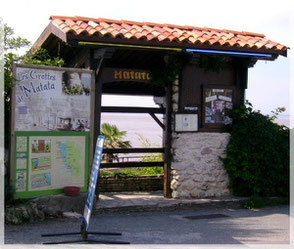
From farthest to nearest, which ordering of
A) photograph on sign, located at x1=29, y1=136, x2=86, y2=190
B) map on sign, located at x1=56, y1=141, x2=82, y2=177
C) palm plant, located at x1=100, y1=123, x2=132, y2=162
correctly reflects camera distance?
palm plant, located at x1=100, y1=123, x2=132, y2=162, map on sign, located at x1=56, y1=141, x2=82, y2=177, photograph on sign, located at x1=29, y1=136, x2=86, y2=190

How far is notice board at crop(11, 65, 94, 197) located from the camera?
326 inches

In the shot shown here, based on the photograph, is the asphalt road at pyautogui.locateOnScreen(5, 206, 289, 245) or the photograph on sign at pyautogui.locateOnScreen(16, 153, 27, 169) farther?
the photograph on sign at pyautogui.locateOnScreen(16, 153, 27, 169)

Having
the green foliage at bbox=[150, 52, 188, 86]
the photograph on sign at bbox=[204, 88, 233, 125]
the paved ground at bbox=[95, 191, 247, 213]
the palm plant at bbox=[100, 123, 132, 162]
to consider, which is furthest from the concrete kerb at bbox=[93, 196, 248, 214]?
the palm plant at bbox=[100, 123, 132, 162]

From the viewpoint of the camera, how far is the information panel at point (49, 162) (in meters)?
8.28

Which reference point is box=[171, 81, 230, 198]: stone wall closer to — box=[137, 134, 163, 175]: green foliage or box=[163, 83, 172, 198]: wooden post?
box=[163, 83, 172, 198]: wooden post

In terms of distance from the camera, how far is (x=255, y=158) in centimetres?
998

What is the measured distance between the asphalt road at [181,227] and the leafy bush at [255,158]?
0.77 metres

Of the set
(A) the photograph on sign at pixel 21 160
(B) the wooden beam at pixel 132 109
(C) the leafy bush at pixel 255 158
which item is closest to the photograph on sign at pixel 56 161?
(A) the photograph on sign at pixel 21 160

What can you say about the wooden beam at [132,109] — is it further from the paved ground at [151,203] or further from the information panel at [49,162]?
the paved ground at [151,203]

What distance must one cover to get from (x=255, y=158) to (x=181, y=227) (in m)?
2.90

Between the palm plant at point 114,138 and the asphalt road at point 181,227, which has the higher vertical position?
the palm plant at point 114,138

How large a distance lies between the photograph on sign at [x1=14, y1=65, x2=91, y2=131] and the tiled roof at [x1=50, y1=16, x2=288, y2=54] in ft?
2.86

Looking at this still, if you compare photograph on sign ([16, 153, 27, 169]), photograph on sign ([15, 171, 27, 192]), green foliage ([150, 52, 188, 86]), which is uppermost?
green foliage ([150, 52, 188, 86])

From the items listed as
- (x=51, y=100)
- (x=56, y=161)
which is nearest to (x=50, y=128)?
(x=51, y=100)
